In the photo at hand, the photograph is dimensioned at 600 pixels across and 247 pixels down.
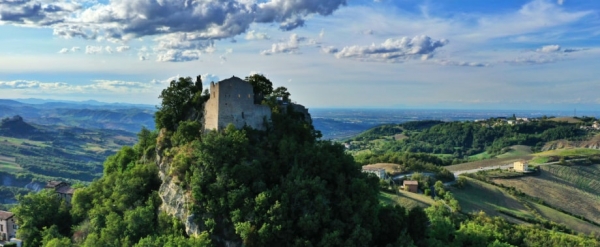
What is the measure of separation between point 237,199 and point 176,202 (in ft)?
19.7

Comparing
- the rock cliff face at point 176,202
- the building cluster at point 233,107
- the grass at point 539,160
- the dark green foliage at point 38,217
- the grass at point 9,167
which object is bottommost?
the grass at point 9,167

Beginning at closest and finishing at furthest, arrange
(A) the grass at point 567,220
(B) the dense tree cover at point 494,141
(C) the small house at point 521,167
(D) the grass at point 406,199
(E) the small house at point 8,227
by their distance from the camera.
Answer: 1. (E) the small house at point 8,227
2. (D) the grass at point 406,199
3. (A) the grass at point 567,220
4. (C) the small house at point 521,167
5. (B) the dense tree cover at point 494,141

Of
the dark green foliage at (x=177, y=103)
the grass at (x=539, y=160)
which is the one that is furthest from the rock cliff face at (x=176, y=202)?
the grass at (x=539, y=160)

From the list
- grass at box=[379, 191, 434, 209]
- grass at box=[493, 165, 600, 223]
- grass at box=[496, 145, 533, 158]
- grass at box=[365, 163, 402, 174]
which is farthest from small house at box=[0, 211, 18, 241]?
grass at box=[496, 145, 533, 158]

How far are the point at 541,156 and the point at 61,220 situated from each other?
131 meters

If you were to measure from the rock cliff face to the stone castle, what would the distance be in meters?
5.91

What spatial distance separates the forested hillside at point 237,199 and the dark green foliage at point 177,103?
0.10m

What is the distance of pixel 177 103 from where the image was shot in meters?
47.0

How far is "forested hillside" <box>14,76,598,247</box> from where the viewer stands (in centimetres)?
3631

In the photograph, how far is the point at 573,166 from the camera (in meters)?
123

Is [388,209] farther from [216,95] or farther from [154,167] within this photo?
[154,167]

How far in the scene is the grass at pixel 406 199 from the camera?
7144 centimetres

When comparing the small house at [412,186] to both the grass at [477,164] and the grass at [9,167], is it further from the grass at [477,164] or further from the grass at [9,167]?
the grass at [9,167]

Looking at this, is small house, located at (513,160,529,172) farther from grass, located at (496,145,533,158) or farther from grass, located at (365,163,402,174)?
grass, located at (496,145,533,158)
